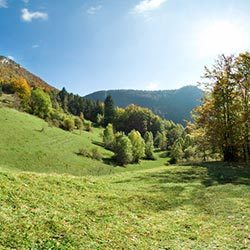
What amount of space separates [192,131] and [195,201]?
3290cm

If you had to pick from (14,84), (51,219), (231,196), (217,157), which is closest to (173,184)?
(231,196)

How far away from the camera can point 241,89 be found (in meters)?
50.9

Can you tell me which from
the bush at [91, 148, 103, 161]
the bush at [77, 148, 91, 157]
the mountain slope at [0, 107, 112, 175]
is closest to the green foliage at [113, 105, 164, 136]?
the mountain slope at [0, 107, 112, 175]

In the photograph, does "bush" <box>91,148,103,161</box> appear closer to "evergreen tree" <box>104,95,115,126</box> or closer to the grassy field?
the grassy field

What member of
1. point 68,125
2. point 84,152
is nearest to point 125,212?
point 84,152

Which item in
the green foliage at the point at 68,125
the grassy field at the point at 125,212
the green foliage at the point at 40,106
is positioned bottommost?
the grassy field at the point at 125,212

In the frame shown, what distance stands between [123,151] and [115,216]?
97.1 meters

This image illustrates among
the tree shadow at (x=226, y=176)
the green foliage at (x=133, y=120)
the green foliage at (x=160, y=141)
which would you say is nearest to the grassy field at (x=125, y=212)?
the tree shadow at (x=226, y=176)

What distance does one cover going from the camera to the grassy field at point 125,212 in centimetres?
1254

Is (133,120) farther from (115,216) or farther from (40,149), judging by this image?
(115,216)

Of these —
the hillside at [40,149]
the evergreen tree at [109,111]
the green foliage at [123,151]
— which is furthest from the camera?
the evergreen tree at [109,111]

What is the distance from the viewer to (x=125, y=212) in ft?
57.5

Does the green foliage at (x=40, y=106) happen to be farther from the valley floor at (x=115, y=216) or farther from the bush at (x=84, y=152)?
the valley floor at (x=115, y=216)

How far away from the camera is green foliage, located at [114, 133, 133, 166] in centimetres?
11244
